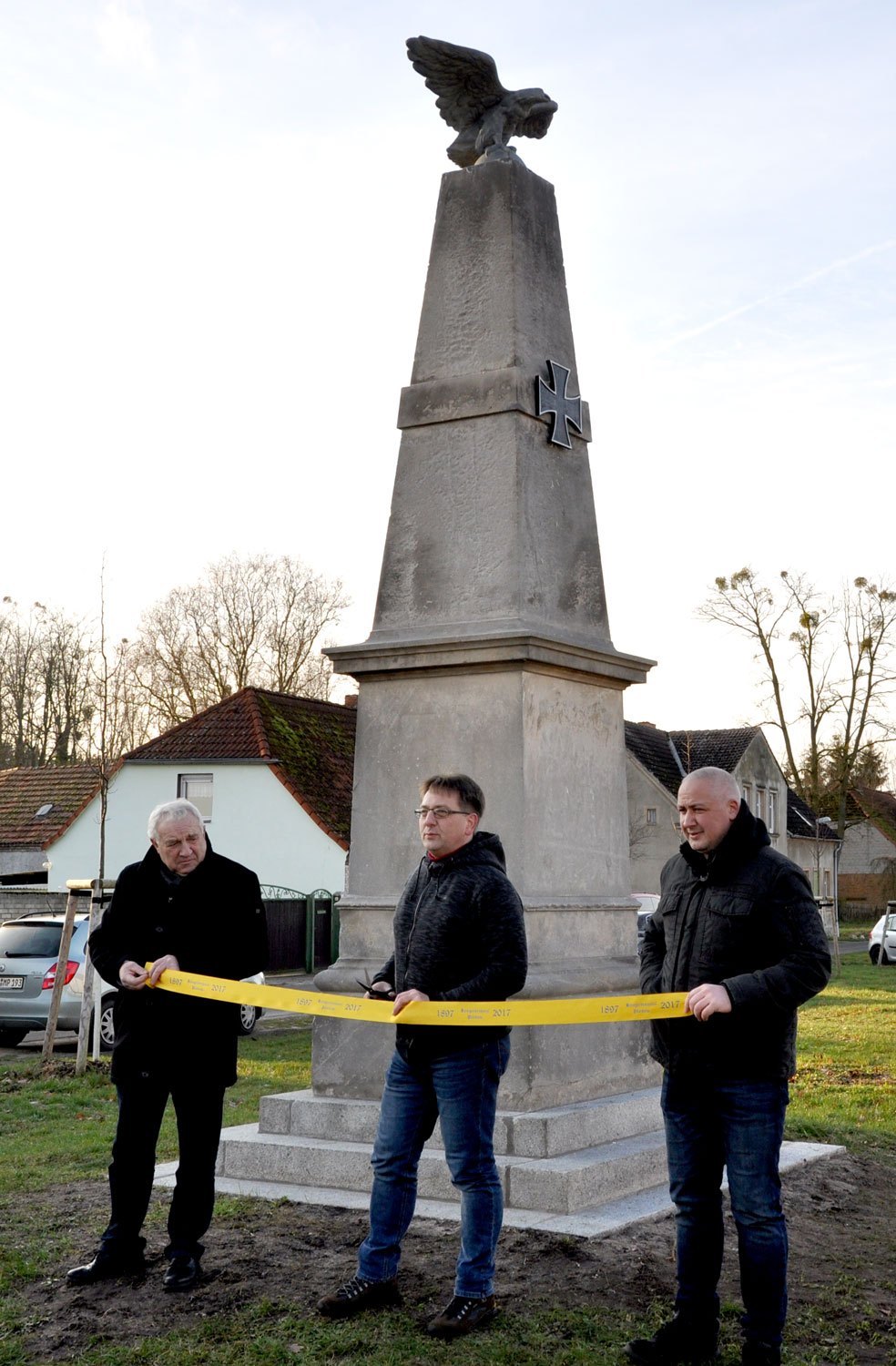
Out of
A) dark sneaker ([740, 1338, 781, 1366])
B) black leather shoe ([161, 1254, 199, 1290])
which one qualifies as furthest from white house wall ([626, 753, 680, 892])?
dark sneaker ([740, 1338, 781, 1366])

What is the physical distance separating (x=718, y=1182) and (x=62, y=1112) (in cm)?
729

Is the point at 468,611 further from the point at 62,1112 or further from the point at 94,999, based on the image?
the point at 94,999

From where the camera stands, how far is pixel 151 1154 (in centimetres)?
554

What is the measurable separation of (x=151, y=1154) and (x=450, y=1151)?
138cm

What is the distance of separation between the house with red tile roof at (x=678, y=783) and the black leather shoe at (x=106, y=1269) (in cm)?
3496

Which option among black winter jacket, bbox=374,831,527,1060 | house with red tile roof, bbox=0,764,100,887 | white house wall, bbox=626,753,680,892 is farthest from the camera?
white house wall, bbox=626,753,680,892

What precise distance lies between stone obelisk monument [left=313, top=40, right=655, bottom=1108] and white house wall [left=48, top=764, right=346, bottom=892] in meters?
23.2

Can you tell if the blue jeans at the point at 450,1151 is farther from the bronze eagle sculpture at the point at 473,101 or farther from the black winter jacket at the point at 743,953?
the bronze eagle sculpture at the point at 473,101

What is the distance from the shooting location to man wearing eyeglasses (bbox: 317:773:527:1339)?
4809 millimetres

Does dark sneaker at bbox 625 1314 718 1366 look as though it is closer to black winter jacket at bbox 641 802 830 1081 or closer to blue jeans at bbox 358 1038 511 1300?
blue jeans at bbox 358 1038 511 1300

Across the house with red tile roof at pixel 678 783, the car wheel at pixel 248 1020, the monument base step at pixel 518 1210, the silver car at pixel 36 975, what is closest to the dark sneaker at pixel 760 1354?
the monument base step at pixel 518 1210

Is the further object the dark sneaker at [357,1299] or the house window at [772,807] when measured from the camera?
the house window at [772,807]

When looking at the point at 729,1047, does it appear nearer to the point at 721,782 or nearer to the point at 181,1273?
the point at 721,782

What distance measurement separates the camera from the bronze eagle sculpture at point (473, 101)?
827 centimetres
